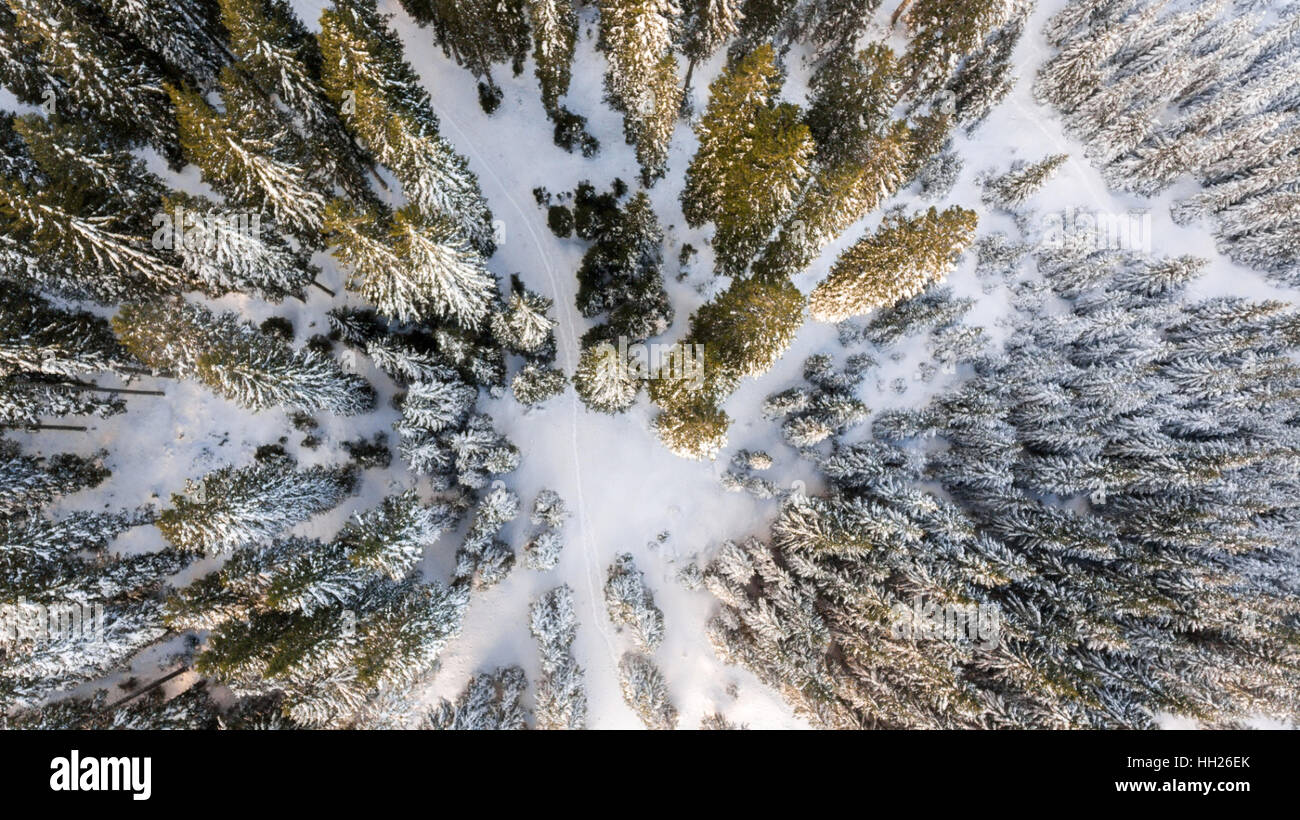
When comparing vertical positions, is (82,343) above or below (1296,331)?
above

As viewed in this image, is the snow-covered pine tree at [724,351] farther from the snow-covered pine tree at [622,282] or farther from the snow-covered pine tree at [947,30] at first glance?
the snow-covered pine tree at [947,30]

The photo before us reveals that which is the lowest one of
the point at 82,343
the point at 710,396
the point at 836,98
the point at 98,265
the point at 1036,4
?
the point at 710,396

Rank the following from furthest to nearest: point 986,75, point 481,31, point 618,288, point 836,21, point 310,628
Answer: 1. point 836,21
2. point 986,75
3. point 618,288
4. point 481,31
5. point 310,628

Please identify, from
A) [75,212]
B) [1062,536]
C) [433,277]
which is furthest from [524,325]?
[1062,536]

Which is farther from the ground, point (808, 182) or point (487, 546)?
point (808, 182)

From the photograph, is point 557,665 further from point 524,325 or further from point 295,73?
point 295,73

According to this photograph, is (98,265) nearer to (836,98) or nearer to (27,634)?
(27,634)
